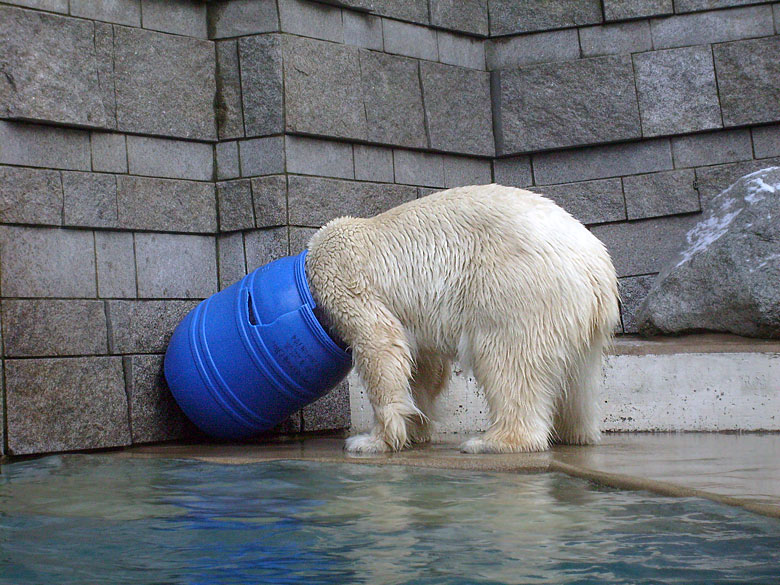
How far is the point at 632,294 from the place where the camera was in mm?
7742

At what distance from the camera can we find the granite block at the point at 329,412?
6.52m

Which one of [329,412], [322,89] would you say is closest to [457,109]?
[322,89]

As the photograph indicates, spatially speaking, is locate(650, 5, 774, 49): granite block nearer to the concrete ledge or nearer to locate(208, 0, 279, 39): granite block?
the concrete ledge

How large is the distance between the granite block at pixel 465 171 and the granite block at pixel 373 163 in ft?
2.04

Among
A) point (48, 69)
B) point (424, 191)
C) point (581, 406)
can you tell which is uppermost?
point (48, 69)

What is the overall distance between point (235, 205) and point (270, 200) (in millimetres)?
276

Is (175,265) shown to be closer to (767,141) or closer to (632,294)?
(632,294)

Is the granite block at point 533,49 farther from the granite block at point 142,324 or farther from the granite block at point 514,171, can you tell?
the granite block at point 142,324

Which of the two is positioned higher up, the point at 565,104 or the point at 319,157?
the point at 565,104

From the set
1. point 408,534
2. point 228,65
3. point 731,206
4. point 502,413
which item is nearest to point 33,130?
point 228,65

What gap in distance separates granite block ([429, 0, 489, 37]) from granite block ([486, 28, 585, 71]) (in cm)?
19

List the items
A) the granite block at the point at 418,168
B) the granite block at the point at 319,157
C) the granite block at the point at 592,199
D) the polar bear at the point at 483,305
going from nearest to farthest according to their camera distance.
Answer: the polar bear at the point at 483,305 < the granite block at the point at 319,157 < the granite block at the point at 418,168 < the granite block at the point at 592,199

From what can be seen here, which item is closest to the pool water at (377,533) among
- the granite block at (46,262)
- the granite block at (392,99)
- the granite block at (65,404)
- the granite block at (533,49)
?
the granite block at (65,404)

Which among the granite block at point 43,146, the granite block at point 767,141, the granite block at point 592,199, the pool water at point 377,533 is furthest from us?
the granite block at point 592,199
